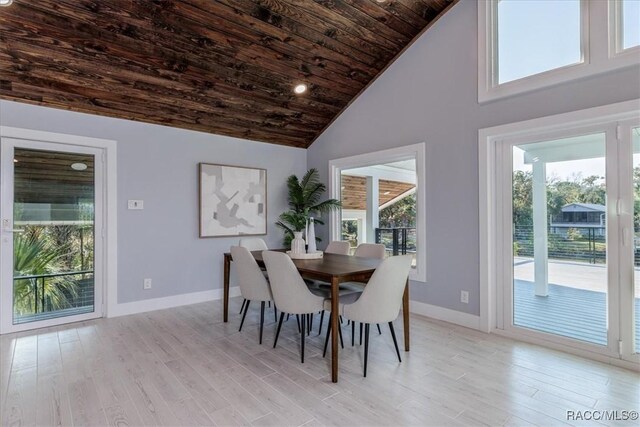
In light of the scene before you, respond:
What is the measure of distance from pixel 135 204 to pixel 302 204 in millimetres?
2234

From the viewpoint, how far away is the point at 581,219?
2.84 m

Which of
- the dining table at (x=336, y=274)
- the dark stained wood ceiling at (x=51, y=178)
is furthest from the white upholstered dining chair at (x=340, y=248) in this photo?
the dark stained wood ceiling at (x=51, y=178)

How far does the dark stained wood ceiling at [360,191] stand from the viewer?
4.47m

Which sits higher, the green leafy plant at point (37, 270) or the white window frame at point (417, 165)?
the white window frame at point (417, 165)

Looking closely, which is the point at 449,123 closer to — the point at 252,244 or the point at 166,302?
the point at 252,244

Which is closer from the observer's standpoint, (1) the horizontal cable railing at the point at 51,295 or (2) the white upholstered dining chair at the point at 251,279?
(2) the white upholstered dining chair at the point at 251,279

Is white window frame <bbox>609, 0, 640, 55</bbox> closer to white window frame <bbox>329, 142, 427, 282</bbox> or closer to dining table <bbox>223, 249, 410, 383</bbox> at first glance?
white window frame <bbox>329, 142, 427, 282</bbox>

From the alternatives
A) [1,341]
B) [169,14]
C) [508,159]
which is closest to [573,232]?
[508,159]

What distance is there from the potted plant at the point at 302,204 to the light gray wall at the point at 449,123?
55.4 inches

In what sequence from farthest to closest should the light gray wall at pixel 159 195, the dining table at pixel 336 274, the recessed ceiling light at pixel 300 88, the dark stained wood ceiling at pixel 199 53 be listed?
the recessed ceiling light at pixel 300 88, the light gray wall at pixel 159 195, the dark stained wood ceiling at pixel 199 53, the dining table at pixel 336 274

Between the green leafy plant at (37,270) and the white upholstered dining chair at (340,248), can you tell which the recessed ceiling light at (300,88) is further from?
the green leafy plant at (37,270)

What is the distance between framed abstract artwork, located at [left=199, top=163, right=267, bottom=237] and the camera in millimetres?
4520

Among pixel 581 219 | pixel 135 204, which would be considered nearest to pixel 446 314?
pixel 581 219

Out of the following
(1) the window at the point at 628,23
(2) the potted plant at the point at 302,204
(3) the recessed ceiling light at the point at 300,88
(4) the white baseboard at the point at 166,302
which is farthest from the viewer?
(2) the potted plant at the point at 302,204
